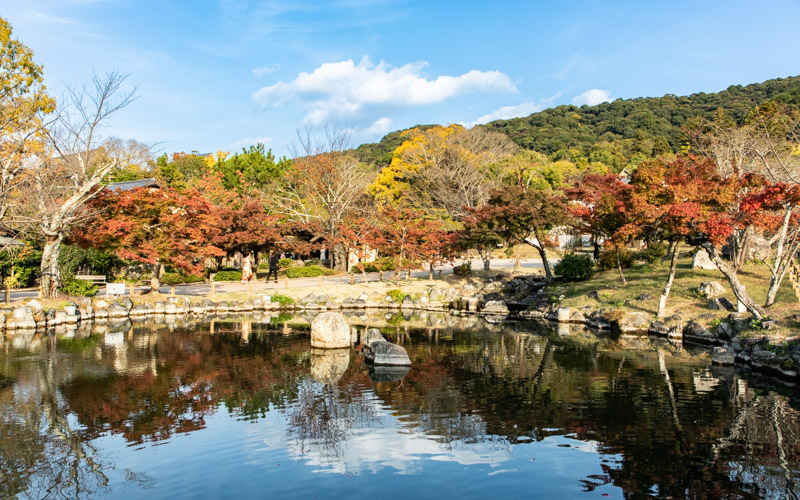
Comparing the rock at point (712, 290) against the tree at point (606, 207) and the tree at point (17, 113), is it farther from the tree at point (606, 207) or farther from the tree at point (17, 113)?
the tree at point (17, 113)

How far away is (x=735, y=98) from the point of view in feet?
264

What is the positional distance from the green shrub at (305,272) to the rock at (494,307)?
12.5 metres

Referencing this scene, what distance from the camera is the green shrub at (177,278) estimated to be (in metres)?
30.9

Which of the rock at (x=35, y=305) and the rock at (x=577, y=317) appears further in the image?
the rock at (x=577, y=317)

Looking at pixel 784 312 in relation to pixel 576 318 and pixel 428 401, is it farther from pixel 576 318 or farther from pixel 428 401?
pixel 428 401

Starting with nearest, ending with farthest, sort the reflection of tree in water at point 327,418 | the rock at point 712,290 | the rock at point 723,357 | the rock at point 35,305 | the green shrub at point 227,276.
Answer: the reflection of tree in water at point 327,418
the rock at point 723,357
the rock at point 712,290
the rock at point 35,305
the green shrub at point 227,276

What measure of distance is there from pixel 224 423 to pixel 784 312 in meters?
15.3

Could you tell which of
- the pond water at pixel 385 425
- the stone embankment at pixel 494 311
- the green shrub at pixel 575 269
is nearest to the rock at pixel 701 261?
the stone embankment at pixel 494 311

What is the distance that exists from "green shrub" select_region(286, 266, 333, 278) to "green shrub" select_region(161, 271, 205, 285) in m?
5.29

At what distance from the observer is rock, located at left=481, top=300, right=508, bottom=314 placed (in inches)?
1030

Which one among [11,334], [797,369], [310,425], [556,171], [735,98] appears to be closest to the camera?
[310,425]

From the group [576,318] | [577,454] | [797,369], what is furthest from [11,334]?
[797,369]

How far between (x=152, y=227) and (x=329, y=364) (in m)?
13.7

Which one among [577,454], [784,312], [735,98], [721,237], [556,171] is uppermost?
[735,98]
